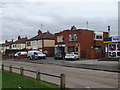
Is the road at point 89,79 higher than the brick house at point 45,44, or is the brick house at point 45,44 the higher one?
the brick house at point 45,44

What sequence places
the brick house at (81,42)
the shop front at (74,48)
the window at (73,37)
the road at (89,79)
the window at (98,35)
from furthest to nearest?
the window at (98,35), the window at (73,37), the shop front at (74,48), the brick house at (81,42), the road at (89,79)

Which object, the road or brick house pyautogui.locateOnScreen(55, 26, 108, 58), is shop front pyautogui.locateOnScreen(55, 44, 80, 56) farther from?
the road

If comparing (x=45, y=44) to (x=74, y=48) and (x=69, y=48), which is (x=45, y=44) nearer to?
(x=69, y=48)

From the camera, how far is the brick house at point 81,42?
140 ft

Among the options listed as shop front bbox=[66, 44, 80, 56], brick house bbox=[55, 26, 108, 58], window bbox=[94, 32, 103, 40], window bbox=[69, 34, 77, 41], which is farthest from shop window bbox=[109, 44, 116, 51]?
window bbox=[94, 32, 103, 40]

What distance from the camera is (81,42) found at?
1693 inches

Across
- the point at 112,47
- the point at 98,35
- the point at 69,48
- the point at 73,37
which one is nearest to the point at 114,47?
the point at 112,47

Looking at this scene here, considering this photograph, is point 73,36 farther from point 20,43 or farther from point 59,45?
point 20,43

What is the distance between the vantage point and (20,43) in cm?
8319

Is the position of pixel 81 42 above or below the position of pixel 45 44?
above

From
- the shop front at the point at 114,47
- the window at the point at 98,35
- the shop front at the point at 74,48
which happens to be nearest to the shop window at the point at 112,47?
the shop front at the point at 114,47

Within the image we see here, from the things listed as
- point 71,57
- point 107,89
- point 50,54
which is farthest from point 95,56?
point 107,89

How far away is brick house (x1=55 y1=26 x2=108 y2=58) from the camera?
140 ft

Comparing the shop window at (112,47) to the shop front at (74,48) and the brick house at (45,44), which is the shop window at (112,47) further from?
the brick house at (45,44)
